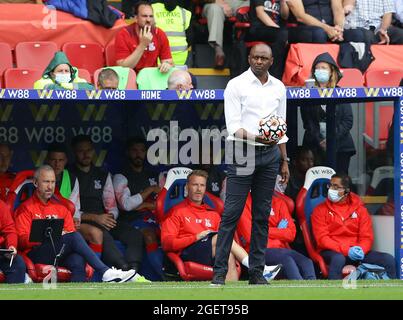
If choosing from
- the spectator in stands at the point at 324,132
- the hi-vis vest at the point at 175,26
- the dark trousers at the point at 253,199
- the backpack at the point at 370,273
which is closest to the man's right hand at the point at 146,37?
the hi-vis vest at the point at 175,26

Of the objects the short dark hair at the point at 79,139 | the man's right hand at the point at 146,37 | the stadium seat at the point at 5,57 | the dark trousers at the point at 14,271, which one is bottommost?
the dark trousers at the point at 14,271

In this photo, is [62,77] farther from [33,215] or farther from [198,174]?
[198,174]

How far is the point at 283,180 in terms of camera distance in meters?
10.7

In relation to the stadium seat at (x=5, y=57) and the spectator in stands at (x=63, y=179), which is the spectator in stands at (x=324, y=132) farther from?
the stadium seat at (x=5, y=57)

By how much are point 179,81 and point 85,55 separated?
1.84 m

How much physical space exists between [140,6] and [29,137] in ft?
6.19

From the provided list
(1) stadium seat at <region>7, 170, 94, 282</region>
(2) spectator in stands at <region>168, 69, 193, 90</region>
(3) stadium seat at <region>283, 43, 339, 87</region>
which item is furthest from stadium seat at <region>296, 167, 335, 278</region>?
(1) stadium seat at <region>7, 170, 94, 282</region>

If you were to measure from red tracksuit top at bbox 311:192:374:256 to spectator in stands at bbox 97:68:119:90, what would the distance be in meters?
2.44

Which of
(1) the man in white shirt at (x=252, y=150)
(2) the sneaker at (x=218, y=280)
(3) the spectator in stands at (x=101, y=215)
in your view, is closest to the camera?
(1) the man in white shirt at (x=252, y=150)

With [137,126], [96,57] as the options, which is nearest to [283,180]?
[137,126]

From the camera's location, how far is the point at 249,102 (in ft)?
32.8

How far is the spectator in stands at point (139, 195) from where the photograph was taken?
12.9m

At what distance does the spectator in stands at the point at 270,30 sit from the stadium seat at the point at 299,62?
99mm

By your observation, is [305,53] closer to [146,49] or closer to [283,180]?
[146,49]
